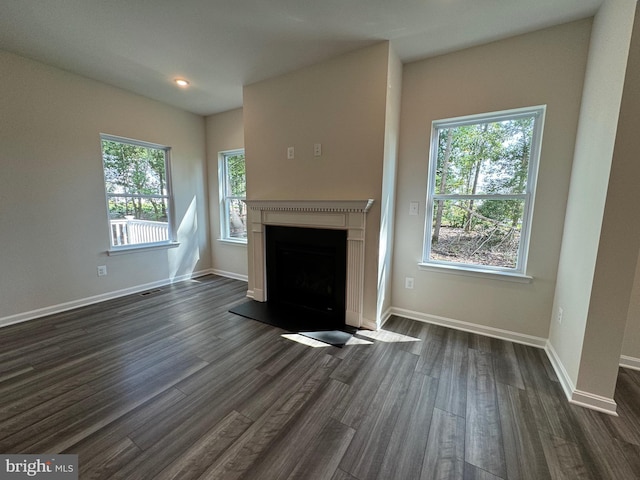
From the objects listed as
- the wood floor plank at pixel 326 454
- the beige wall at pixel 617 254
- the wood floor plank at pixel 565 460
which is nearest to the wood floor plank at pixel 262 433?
the wood floor plank at pixel 326 454

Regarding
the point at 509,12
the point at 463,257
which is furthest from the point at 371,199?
the point at 509,12

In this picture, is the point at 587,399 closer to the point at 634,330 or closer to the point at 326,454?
the point at 634,330

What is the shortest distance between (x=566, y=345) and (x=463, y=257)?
3.43ft

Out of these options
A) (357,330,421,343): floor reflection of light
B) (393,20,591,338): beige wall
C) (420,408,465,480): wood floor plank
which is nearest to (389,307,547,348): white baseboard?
(393,20,591,338): beige wall

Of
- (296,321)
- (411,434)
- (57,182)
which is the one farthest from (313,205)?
(57,182)

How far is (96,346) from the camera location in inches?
88.7

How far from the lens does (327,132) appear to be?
2656mm

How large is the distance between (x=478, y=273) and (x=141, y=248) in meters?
4.26

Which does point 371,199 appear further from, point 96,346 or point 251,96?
point 96,346

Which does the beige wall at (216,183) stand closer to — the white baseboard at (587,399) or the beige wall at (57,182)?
the beige wall at (57,182)

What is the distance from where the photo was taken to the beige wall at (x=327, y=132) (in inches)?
94.6

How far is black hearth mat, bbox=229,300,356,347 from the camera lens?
2.49 metres

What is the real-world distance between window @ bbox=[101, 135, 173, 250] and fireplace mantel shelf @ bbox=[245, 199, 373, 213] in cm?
173

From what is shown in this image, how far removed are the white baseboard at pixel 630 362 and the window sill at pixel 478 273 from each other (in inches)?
34.2
